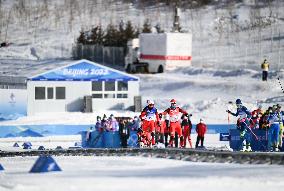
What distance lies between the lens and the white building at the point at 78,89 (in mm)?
39500

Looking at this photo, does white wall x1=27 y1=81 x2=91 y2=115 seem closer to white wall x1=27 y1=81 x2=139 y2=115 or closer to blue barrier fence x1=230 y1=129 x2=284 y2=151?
white wall x1=27 y1=81 x2=139 y2=115

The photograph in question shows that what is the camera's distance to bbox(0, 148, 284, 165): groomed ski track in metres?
14.7

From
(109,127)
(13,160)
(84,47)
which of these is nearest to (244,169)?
(13,160)

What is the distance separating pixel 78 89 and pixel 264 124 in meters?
19.3

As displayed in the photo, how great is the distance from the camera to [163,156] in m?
17.6

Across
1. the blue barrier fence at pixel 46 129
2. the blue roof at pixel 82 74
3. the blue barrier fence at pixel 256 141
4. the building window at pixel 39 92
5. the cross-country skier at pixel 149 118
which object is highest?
the blue roof at pixel 82 74

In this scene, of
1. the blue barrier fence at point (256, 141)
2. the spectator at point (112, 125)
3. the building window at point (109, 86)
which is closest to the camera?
the blue barrier fence at point (256, 141)

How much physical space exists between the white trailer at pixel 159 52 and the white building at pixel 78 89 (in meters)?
18.0

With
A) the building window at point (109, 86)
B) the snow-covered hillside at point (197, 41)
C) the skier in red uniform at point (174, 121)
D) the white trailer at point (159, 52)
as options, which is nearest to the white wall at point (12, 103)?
the building window at point (109, 86)

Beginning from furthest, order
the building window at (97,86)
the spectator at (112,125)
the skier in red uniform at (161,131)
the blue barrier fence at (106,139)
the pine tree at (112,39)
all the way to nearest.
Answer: the pine tree at (112,39), the building window at (97,86), the spectator at (112,125), the blue barrier fence at (106,139), the skier in red uniform at (161,131)

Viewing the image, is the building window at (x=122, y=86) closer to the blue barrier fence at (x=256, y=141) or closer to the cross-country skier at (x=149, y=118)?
the blue barrier fence at (x=256, y=141)

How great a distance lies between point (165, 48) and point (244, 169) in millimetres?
47108

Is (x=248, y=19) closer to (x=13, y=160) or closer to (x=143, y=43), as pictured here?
(x=143, y=43)

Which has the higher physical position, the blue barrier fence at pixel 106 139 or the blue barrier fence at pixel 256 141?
the blue barrier fence at pixel 256 141
